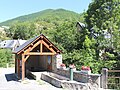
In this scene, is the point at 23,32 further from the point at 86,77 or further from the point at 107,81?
the point at 107,81

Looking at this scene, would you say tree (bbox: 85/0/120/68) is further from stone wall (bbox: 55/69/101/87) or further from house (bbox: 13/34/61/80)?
stone wall (bbox: 55/69/101/87)

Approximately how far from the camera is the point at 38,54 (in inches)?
774

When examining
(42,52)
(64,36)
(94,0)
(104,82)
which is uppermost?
(94,0)

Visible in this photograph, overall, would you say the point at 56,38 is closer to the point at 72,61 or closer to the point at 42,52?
the point at 72,61

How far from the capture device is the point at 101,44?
2480 centimetres

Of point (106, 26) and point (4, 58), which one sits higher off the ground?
point (106, 26)

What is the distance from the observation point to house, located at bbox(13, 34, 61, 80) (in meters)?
19.0

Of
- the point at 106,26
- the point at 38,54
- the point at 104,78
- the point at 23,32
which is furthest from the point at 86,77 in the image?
the point at 23,32

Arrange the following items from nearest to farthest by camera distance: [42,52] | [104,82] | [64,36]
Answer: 1. [104,82]
2. [42,52]
3. [64,36]

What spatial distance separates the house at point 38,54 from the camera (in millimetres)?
18956

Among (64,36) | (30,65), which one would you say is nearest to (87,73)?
(30,65)

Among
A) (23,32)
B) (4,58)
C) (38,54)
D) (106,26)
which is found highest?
(23,32)

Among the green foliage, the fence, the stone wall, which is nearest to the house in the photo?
the stone wall

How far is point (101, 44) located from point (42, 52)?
7580 millimetres
